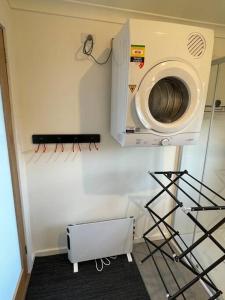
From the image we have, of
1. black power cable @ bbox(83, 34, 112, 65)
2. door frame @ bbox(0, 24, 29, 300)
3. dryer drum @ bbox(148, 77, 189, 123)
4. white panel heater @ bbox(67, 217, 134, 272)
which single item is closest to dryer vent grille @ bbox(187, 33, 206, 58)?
dryer drum @ bbox(148, 77, 189, 123)

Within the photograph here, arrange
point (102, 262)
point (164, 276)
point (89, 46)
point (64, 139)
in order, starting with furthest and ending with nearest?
point (102, 262) < point (164, 276) < point (64, 139) < point (89, 46)

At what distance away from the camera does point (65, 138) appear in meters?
1.72

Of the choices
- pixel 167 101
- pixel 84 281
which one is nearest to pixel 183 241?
pixel 84 281

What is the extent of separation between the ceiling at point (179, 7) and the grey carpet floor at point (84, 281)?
2.30 meters

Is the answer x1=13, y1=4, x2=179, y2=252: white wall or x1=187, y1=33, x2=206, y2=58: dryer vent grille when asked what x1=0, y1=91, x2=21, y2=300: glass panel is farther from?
x1=187, y1=33, x2=206, y2=58: dryer vent grille

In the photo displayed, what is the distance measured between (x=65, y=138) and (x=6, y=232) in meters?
0.83

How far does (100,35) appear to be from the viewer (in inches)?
63.7

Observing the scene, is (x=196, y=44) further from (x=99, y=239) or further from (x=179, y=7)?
(x=99, y=239)

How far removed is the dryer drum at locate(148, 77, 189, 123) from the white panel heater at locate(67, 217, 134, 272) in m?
1.06

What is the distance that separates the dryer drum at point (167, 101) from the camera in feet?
4.73

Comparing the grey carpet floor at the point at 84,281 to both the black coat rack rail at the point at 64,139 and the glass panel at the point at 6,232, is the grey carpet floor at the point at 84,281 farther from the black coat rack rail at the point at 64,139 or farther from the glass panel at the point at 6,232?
the black coat rack rail at the point at 64,139

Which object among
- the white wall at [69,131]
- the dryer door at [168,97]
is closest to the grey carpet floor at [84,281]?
the white wall at [69,131]

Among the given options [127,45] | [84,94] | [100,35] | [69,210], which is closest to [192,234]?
[69,210]

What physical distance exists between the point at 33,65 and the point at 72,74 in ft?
1.01
